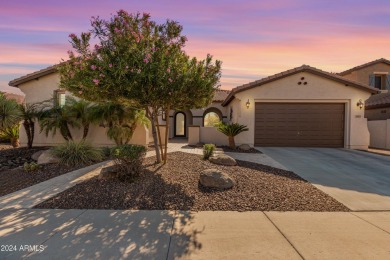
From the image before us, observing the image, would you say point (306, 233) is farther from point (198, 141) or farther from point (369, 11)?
point (198, 141)

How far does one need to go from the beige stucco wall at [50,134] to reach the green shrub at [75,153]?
12.6 feet

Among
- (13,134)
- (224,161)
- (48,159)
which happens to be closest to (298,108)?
(224,161)

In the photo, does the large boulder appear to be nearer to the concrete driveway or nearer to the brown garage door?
the concrete driveway

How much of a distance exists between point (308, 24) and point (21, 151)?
14591 mm

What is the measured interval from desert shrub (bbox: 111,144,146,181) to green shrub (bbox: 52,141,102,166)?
3084 mm

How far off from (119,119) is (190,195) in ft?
24.5

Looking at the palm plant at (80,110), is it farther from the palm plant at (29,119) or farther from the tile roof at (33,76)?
the tile roof at (33,76)

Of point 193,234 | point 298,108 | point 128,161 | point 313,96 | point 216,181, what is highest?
point 313,96

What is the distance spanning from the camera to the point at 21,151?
12328 millimetres

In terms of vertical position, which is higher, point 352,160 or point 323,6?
point 323,6

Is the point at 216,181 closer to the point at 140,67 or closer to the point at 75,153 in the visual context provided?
the point at 140,67

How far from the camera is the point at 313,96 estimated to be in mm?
14648

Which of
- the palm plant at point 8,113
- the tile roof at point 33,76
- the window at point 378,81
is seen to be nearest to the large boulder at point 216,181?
the palm plant at point 8,113

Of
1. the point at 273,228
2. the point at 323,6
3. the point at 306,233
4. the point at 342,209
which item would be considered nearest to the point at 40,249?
the point at 273,228
